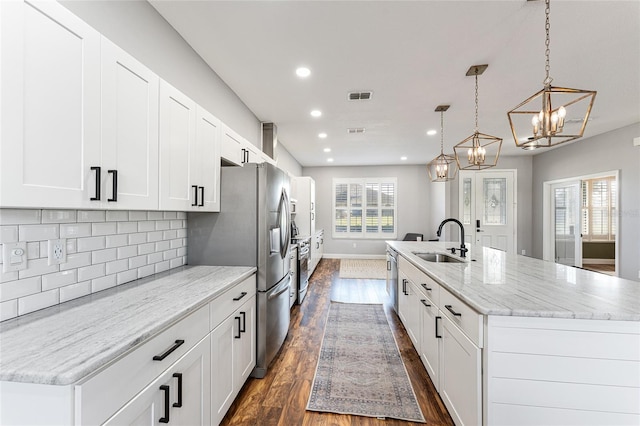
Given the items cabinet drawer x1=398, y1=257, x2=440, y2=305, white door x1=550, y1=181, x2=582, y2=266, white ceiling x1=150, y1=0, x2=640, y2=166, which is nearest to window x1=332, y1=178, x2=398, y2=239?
white door x1=550, y1=181, x2=582, y2=266

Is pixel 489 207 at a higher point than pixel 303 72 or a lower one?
lower

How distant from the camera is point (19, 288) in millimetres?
1205

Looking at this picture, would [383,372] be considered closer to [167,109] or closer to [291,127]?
[167,109]

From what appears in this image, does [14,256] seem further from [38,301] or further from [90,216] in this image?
[90,216]

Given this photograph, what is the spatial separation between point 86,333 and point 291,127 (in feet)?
13.6

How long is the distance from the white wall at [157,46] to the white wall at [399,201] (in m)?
5.53

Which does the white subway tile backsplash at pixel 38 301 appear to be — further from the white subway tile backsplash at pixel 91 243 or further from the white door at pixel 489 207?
the white door at pixel 489 207

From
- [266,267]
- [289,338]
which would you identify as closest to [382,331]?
[289,338]

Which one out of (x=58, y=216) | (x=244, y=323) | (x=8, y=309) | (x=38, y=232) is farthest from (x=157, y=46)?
(x=244, y=323)

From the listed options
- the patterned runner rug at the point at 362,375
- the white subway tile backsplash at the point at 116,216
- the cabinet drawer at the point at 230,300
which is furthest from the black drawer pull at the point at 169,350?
the patterned runner rug at the point at 362,375

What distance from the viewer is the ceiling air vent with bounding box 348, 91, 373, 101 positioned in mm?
3395

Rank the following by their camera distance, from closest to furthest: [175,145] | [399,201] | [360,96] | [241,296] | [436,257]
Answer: [175,145] → [241,296] → [436,257] → [360,96] → [399,201]

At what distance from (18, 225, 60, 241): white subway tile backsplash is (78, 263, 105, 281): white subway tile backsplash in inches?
9.3

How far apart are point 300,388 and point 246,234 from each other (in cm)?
130
